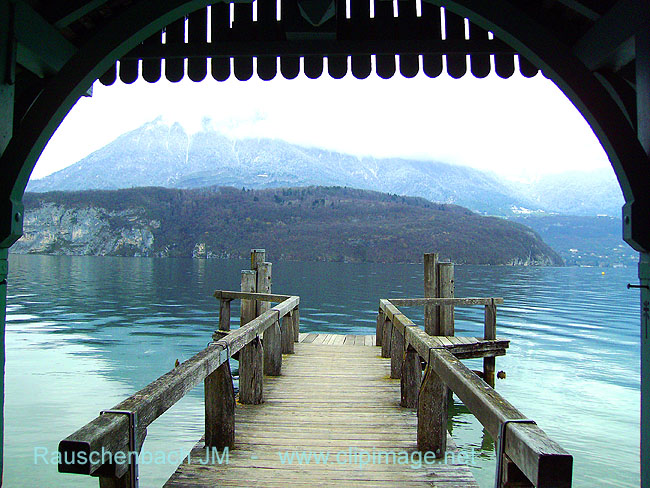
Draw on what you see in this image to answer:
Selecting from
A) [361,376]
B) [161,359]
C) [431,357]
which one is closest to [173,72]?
[431,357]

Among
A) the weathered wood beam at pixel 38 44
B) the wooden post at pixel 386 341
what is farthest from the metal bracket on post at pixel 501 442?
the wooden post at pixel 386 341

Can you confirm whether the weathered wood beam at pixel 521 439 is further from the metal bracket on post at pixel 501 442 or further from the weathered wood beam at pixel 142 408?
the weathered wood beam at pixel 142 408

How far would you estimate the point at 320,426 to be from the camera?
5.03 m

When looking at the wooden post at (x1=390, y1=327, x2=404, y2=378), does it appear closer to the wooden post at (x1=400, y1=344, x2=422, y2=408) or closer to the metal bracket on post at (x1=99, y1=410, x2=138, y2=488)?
the wooden post at (x1=400, y1=344, x2=422, y2=408)

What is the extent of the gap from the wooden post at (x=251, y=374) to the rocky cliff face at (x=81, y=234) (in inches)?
6449

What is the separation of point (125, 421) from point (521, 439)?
1.60m

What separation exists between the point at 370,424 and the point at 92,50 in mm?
3790

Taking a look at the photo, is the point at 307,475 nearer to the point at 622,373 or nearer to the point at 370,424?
the point at 370,424

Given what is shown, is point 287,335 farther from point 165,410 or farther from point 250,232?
point 250,232

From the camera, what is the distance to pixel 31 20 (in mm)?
3301

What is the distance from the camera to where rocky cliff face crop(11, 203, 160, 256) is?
158m

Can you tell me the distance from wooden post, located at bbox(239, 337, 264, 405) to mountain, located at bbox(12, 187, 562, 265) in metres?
139

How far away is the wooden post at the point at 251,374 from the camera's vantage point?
5.38 metres

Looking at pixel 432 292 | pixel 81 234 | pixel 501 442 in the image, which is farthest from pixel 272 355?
pixel 81 234
